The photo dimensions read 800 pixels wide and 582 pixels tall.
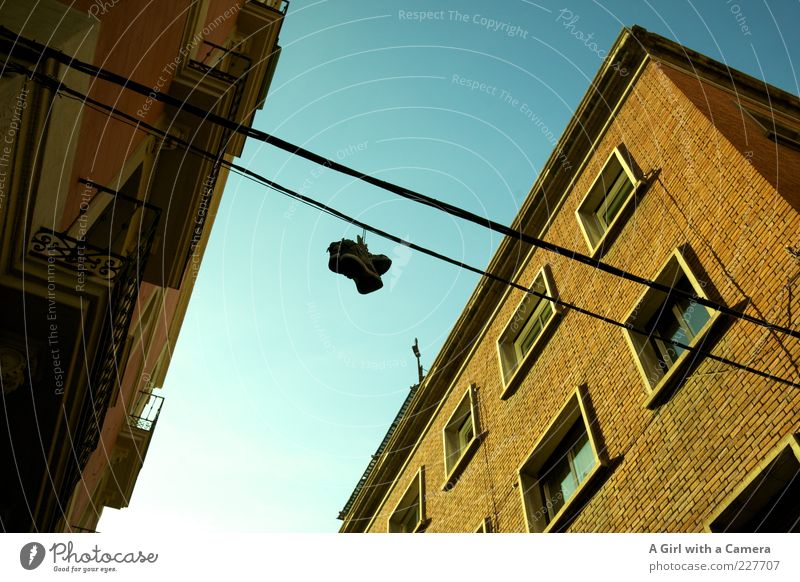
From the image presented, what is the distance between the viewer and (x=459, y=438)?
1514 centimetres

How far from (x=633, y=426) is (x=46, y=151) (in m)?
8.24

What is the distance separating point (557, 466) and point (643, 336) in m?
3.03

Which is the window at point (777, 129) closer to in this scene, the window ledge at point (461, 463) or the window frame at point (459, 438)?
the window ledge at point (461, 463)

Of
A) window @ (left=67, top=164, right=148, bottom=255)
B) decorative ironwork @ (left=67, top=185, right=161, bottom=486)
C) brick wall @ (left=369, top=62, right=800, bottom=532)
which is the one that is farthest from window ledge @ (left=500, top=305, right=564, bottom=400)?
window @ (left=67, top=164, right=148, bottom=255)

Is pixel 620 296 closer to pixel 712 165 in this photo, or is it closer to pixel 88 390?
pixel 712 165

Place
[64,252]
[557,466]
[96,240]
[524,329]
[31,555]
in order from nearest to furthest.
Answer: [31,555], [64,252], [96,240], [557,466], [524,329]

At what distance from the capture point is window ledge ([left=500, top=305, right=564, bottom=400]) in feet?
37.9

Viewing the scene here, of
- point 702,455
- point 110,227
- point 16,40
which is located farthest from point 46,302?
point 702,455

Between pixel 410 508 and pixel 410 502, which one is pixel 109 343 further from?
pixel 410 508

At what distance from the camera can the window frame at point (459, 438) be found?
1343cm

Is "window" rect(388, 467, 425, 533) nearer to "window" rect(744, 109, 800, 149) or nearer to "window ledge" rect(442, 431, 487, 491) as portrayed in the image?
"window ledge" rect(442, 431, 487, 491)

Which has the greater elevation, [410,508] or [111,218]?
[410,508]

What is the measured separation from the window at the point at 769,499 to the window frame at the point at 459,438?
7109mm

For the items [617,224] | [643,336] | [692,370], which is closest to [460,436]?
[643,336]
